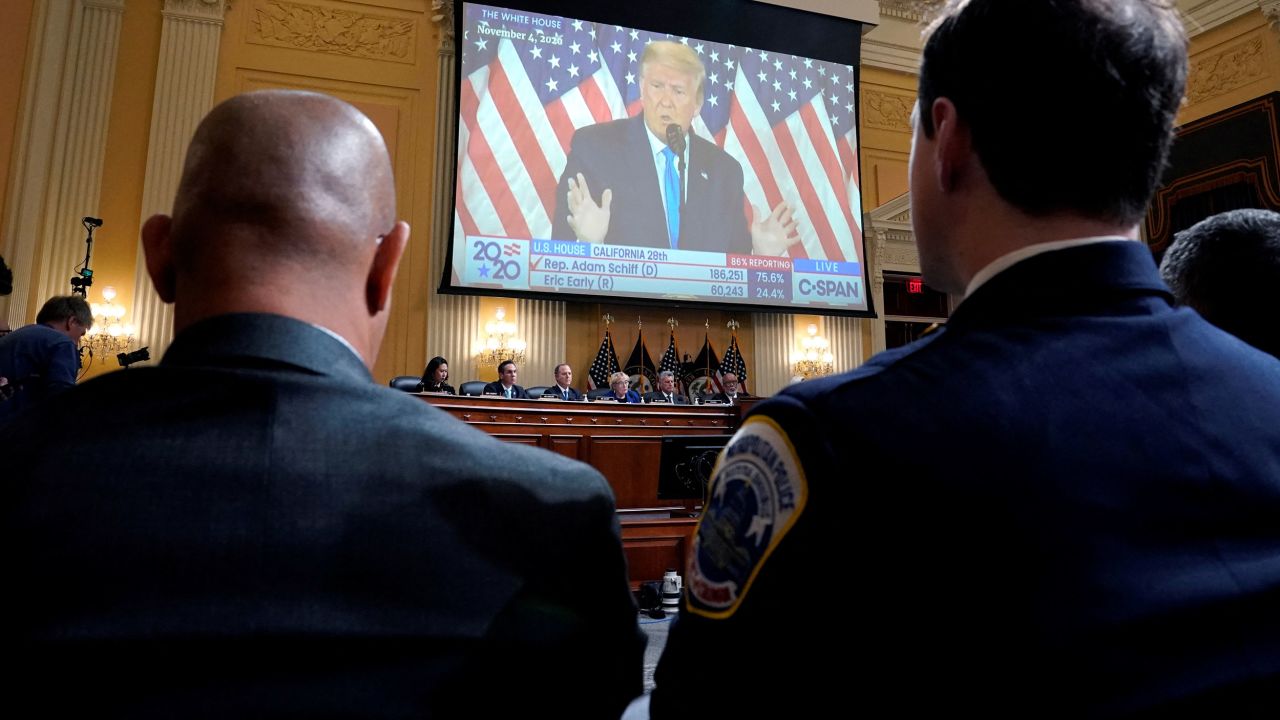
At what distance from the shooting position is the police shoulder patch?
0.65m

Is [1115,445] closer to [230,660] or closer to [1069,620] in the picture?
[1069,620]

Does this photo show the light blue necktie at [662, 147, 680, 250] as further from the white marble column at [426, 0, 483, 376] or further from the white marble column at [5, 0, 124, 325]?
the white marble column at [5, 0, 124, 325]

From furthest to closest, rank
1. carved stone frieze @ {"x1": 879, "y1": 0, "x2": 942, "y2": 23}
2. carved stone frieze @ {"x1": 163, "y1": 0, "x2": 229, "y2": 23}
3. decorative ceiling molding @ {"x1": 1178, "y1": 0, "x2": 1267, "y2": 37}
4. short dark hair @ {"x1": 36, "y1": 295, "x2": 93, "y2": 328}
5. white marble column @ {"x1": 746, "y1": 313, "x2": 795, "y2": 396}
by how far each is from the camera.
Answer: carved stone frieze @ {"x1": 879, "y1": 0, "x2": 942, "y2": 23} → white marble column @ {"x1": 746, "y1": 313, "x2": 795, "y2": 396} → decorative ceiling molding @ {"x1": 1178, "y1": 0, "x2": 1267, "y2": 37} → carved stone frieze @ {"x1": 163, "y1": 0, "x2": 229, "y2": 23} → short dark hair @ {"x1": 36, "y1": 295, "x2": 93, "y2": 328}

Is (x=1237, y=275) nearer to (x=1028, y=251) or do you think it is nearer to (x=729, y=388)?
(x=1028, y=251)

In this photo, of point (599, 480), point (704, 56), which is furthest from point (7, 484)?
point (704, 56)

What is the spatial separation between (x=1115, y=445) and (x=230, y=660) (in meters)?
0.72

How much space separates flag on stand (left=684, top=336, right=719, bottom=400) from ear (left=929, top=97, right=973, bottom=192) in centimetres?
875

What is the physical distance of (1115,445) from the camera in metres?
0.64

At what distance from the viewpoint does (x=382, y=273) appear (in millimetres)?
883

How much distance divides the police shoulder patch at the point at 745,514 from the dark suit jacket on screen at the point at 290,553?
0.10m

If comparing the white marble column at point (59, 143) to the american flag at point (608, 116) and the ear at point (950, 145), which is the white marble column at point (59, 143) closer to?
the american flag at point (608, 116)

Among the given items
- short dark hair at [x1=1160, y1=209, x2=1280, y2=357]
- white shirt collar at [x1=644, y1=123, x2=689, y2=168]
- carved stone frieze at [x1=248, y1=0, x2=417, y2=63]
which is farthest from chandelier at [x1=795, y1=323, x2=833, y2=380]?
short dark hair at [x1=1160, y1=209, x2=1280, y2=357]

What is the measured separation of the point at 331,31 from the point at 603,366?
522 centimetres

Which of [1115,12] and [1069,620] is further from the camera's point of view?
[1115,12]
